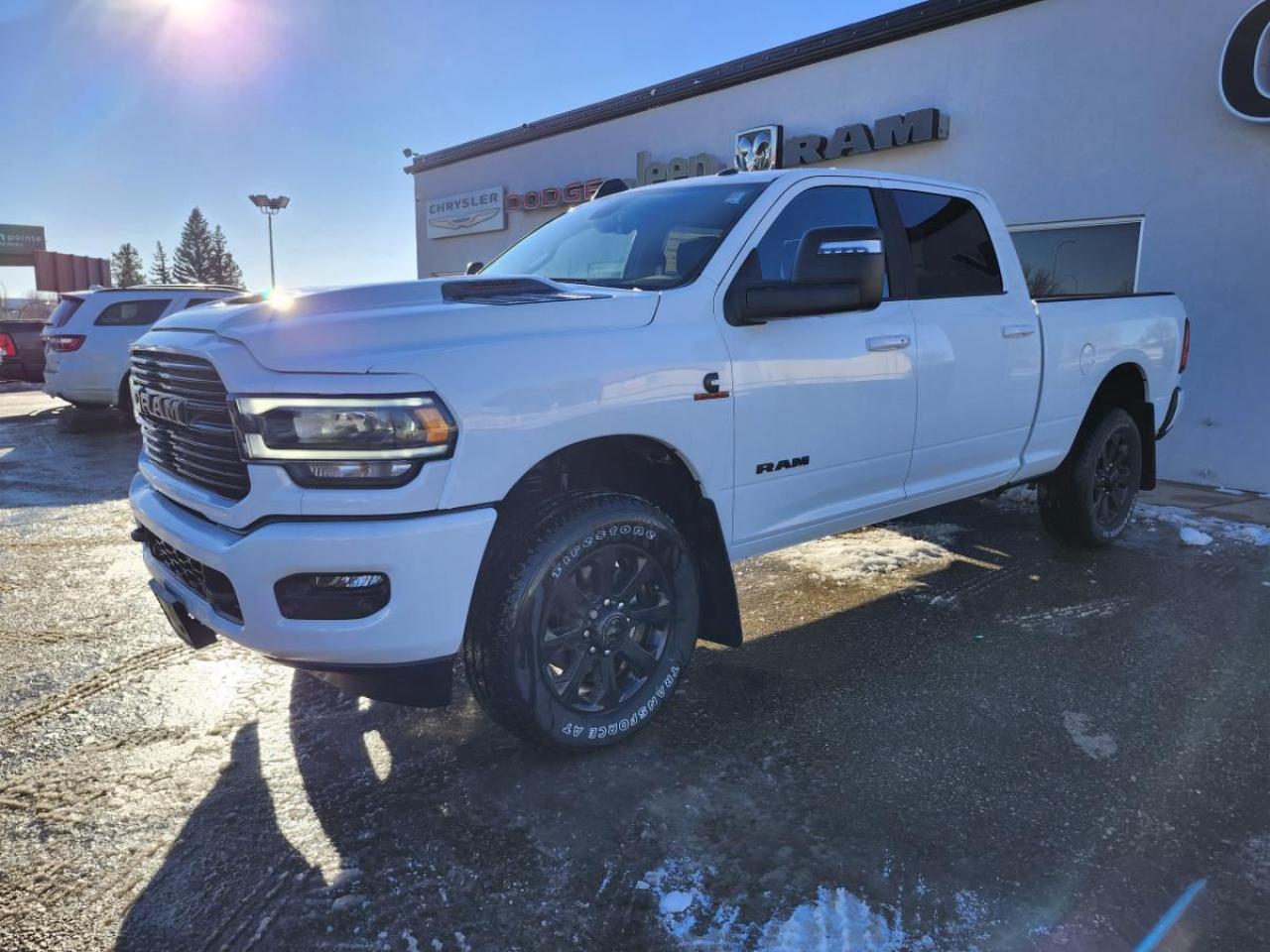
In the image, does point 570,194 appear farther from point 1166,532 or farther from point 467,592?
point 467,592

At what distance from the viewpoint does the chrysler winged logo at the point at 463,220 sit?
16.1 m

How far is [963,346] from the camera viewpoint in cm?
407

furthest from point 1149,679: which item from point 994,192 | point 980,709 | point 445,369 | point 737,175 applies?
point 994,192

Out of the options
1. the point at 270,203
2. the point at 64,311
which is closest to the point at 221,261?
the point at 270,203

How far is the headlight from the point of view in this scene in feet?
7.72

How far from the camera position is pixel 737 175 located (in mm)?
Answer: 3820

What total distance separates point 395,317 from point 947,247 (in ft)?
9.43

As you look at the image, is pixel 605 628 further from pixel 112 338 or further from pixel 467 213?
pixel 467 213

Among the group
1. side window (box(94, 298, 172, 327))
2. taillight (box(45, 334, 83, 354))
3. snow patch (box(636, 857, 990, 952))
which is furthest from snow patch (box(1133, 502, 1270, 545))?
taillight (box(45, 334, 83, 354))

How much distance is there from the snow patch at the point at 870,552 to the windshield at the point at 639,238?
2.37 m

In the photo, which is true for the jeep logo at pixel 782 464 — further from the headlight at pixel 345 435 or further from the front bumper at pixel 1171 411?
the front bumper at pixel 1171 411

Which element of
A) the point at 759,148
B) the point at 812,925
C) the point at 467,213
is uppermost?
the point at 759,148

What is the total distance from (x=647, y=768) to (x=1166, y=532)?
190 inches

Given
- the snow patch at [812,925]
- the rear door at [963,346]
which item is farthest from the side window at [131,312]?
the snow patch at [812,925]
